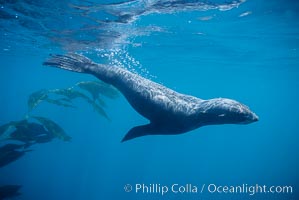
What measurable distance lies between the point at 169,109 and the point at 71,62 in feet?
12.3

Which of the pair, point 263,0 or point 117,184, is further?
point 117,184

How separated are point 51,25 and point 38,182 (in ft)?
82.6

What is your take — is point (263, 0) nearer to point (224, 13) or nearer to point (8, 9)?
point (224, 13)

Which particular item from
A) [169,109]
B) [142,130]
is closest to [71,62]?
[142,130]

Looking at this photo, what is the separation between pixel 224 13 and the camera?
1291cm

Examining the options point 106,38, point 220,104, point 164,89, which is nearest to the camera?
point 220,104

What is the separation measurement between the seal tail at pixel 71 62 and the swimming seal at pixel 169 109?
0.88 m

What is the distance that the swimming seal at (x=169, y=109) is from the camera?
517 cm

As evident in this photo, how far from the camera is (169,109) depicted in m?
6.00

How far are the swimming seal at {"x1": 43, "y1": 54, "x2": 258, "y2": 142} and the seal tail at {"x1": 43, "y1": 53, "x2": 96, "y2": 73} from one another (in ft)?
2.87

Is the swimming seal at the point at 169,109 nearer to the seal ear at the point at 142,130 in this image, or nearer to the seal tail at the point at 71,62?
the seal ear at the point at 142,130

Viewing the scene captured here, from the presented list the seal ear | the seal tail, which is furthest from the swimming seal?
the seal tail

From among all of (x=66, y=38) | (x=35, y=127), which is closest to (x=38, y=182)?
(x=66, y=38)

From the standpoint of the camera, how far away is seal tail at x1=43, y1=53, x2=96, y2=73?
7.78m
